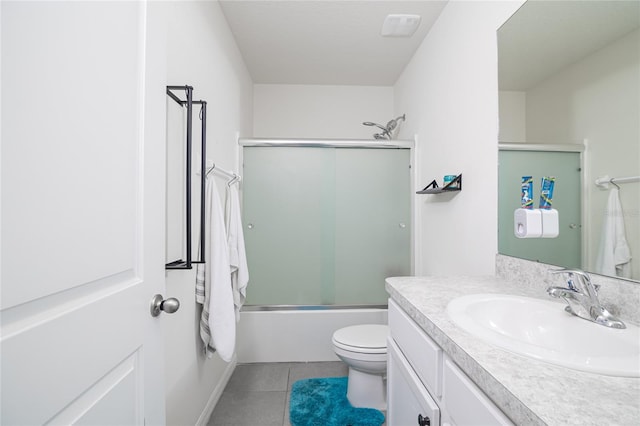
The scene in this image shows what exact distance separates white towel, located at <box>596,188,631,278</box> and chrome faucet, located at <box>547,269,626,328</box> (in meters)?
0.08

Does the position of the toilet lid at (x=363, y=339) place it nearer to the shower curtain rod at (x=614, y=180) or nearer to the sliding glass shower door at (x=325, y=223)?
the sliding glass shower door at (x=325, y=223)

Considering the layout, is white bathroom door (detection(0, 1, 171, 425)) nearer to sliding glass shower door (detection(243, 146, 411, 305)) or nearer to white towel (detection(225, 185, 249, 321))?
white towel (detection(225, 185, 249, 321))

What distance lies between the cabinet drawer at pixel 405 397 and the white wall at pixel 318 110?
2.26 meters

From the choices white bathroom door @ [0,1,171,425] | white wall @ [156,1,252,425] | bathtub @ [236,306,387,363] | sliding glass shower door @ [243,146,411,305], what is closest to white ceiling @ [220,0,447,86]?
white wall @ [156,1,252,425]

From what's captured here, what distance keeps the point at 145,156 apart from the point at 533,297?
1.25m

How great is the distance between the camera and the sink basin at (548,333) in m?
0.53

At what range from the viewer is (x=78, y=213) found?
52 cm

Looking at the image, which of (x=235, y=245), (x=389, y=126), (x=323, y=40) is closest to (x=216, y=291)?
(x=235, y=245)

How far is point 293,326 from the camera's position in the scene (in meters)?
2.22

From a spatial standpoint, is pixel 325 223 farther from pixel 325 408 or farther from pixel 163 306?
pixel 163 306

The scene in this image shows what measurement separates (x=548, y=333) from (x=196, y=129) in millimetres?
1571

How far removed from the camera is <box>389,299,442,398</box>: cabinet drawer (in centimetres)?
72

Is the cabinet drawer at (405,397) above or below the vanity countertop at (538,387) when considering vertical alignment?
below

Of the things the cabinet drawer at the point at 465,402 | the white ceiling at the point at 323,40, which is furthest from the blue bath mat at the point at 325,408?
the white ceiling at the point at 323,40
